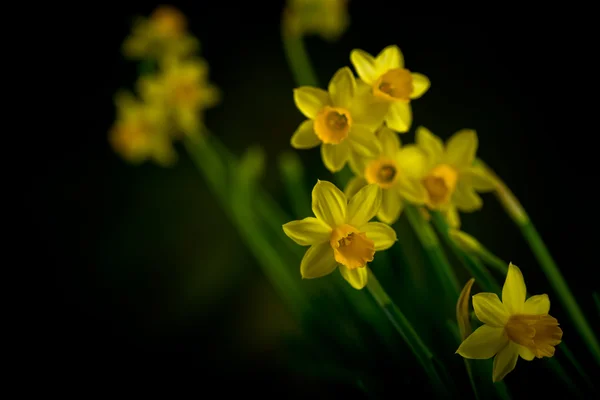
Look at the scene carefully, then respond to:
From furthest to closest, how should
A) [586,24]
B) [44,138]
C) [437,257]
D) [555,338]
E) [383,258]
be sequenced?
1. [44,138]
2. [586,24]
3. [383,258]
4. [437,257]
5. [555,338]

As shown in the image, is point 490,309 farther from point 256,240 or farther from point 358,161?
point 256,240

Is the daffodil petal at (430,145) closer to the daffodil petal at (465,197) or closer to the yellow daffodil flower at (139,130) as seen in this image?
the daffodil petal at (465,197)

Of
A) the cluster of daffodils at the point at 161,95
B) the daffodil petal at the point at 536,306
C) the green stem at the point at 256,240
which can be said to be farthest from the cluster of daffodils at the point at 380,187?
the cluster of daffodils at the point at 161,95

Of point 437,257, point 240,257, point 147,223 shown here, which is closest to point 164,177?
point 147,223

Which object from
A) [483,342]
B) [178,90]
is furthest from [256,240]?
[483,342]

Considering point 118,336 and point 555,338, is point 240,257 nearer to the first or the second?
point 118,336

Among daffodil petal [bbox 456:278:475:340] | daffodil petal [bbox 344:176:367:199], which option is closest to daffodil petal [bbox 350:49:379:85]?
daffodil petal [bbox 344:176:367:199]
